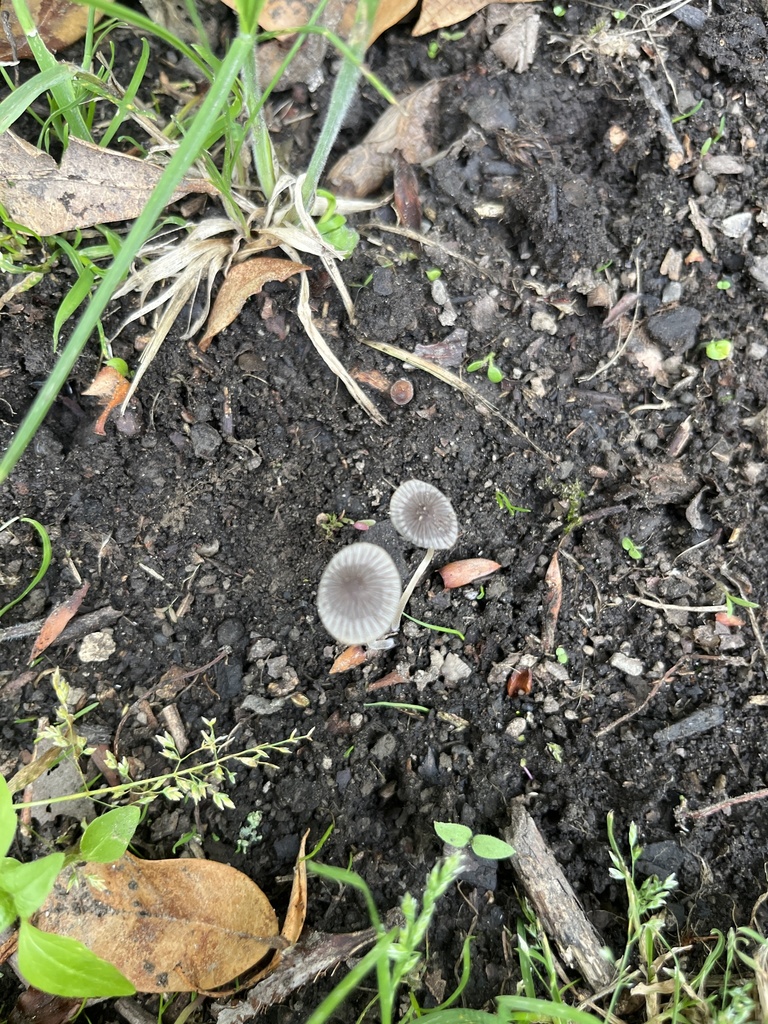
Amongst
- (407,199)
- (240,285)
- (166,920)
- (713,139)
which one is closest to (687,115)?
(713,139)

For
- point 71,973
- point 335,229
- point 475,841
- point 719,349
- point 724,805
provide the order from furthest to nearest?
1. point 719,349
2. point 335,229
3. point 724,805
4. point 475,841
5. point 71,973

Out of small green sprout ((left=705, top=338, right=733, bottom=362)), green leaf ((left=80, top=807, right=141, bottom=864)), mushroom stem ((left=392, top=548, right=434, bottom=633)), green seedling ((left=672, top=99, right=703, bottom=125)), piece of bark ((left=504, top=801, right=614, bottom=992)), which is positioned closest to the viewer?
green leaf ((left=80, top=807, right=141, bottom=864))

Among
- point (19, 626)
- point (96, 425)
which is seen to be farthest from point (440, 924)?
point (96, 425)

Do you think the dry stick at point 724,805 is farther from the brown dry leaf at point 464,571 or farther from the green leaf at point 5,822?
the green leaf at point 5,822

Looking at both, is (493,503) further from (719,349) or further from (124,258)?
(124,258)

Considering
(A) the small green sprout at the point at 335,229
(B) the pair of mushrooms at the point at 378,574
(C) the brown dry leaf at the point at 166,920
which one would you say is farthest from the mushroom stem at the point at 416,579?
(A) the small green sprout at the point at 335,229

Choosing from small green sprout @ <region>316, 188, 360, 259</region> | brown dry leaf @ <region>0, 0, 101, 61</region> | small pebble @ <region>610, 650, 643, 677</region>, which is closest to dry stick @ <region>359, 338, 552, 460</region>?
small green sprout @ <region>316, 188, 360, 259</region>

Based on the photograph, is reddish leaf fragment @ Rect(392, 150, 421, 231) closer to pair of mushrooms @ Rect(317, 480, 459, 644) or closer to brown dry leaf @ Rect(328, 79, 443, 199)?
brown dry leaf @ Rect(328, 79, 443, 199)
